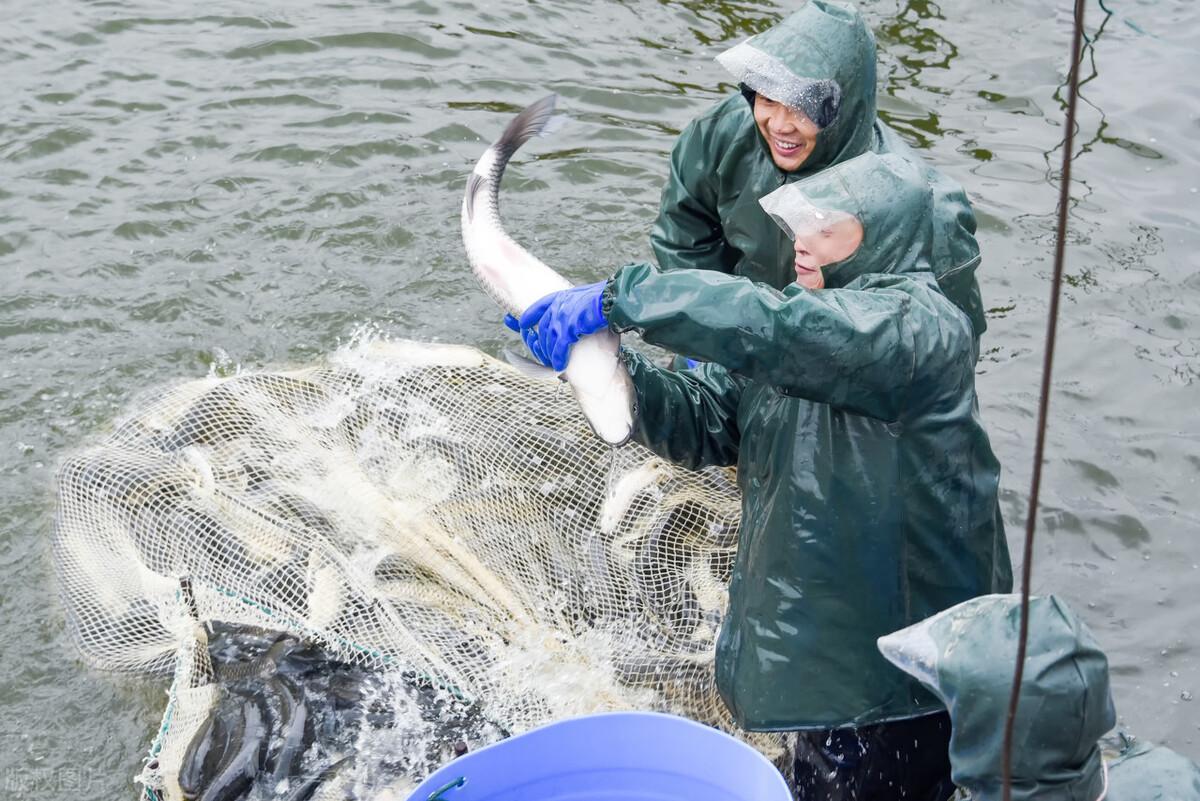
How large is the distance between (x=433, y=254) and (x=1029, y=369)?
3107 millimetres

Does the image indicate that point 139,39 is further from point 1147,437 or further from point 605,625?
point 1147,437

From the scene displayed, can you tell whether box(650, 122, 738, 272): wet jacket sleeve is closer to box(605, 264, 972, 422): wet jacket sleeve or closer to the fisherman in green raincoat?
the fisherman in green raincoat

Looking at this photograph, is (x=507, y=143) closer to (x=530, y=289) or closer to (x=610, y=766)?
(x=530, y=289)

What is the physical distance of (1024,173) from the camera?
25.2 ft

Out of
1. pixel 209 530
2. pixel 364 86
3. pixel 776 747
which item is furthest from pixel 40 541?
pixel 364 86

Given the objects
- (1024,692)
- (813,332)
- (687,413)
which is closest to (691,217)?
(687,413)

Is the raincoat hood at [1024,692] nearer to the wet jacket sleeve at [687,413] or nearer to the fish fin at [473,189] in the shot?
the wet jacket sleeve at [687,413]

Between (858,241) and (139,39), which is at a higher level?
(858,241)

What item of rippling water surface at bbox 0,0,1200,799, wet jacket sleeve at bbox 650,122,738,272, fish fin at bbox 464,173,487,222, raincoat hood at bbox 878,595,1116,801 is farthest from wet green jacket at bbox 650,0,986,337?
rippling water surface at bbox 0,0,1200,799

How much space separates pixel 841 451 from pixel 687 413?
0.64m

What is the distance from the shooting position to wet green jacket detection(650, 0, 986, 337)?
12.1ft

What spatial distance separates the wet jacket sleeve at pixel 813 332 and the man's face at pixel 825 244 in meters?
0.16

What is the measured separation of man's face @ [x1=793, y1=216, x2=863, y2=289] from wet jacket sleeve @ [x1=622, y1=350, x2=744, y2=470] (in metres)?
0.56

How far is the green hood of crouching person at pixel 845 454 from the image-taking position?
2781mm
